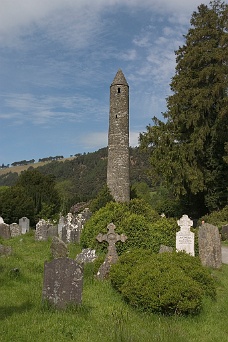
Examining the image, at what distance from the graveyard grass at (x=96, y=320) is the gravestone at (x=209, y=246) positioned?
3098mm

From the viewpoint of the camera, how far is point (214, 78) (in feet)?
88.0

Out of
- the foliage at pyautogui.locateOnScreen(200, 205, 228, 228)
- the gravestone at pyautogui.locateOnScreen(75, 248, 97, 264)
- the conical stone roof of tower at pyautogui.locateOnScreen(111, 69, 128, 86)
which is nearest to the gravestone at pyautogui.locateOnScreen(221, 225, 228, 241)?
the foliage at pyautogui.locateOnScreen(200, 205, 228, 228)

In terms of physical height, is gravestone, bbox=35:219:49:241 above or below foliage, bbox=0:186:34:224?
below

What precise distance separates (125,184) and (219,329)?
2233cm

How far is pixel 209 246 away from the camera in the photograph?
39.0 feet

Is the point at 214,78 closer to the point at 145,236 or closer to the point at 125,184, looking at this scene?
the point at 125,184

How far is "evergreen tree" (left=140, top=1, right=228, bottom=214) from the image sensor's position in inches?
1011

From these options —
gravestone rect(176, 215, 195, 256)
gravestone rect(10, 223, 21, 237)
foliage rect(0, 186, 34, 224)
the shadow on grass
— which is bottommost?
the shadow on grass

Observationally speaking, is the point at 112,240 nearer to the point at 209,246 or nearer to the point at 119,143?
the point at 209,246

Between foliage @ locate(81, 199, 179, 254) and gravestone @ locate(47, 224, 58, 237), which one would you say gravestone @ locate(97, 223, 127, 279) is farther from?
gravestone @ locate(47, 224, 58, 237)

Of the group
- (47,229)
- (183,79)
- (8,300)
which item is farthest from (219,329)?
(183,79)

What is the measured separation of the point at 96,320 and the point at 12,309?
152cm

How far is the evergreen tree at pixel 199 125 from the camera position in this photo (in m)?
25.7

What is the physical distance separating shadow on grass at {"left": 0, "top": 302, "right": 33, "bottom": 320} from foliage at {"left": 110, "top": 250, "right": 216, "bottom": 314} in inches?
73.3
